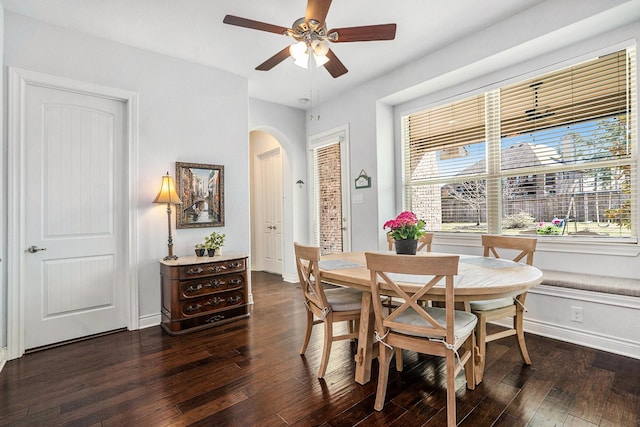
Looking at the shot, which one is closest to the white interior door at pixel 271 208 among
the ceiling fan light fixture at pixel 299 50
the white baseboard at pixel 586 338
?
the ceiling fan light fixture at pixel 299 50

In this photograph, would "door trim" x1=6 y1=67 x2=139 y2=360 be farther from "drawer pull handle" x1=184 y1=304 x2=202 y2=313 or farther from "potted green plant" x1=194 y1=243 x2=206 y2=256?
"potted green plant" x1=194 y1=243 x2=206 y2=256

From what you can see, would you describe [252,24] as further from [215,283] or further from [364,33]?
[215,283]

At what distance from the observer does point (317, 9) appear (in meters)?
2.09

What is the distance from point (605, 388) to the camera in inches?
78.3

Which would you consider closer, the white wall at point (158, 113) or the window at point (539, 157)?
the window at point (539, 157)

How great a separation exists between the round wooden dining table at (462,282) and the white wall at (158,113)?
6.43 ft

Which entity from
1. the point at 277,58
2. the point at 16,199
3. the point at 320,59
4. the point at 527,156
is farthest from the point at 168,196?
the point at 527,156

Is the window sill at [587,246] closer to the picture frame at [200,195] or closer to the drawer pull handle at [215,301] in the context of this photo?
the drawer pull handle at [215,301]

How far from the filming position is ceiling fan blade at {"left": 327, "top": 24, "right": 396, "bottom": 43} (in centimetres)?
228

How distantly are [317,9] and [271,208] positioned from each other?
429 centimetres

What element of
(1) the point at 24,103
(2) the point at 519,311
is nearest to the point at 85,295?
(1) the point at 24,103

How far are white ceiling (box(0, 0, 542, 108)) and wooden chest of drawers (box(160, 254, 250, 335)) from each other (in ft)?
7.36

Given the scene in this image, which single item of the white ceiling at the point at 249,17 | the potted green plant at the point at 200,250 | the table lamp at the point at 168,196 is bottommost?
the potted green plant at the point at 200,250

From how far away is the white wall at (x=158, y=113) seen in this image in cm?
282
